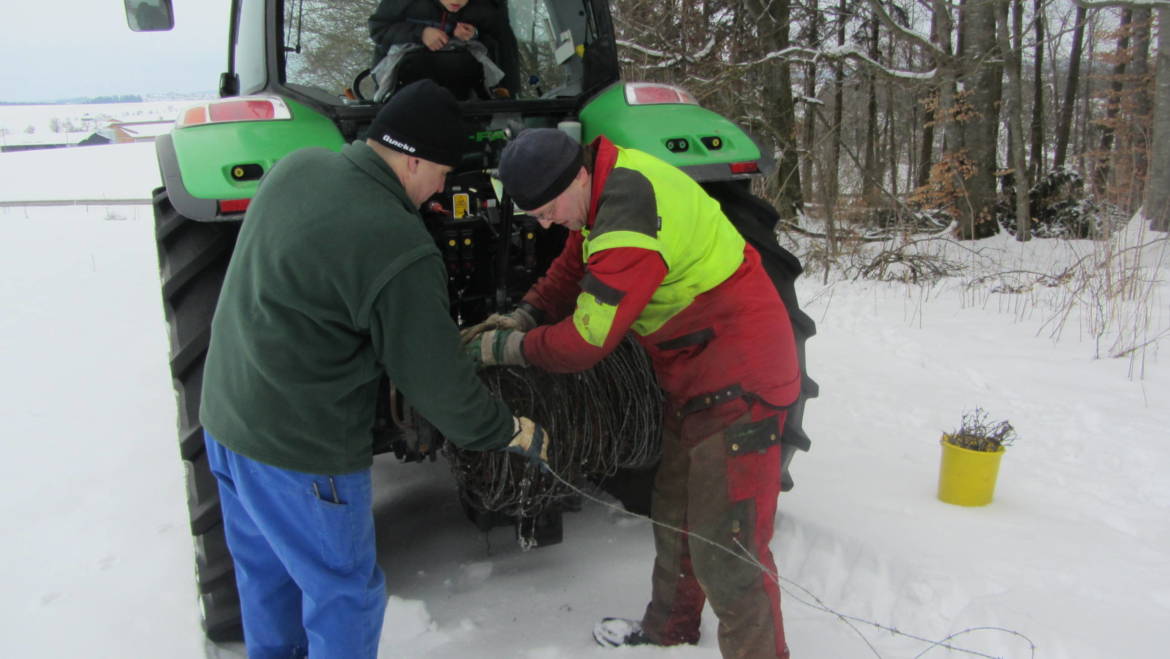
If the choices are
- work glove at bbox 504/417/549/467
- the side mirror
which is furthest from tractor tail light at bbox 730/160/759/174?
the side mirror

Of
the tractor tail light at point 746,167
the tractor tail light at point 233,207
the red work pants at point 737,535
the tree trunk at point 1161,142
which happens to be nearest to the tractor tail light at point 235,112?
the tractor tail light at point 233,207

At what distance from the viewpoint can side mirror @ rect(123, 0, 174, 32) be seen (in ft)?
9.30

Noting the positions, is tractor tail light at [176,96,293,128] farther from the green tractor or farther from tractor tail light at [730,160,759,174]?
tractor tail light at [730,160,759,174]

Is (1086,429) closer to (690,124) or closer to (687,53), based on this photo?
(690,124)

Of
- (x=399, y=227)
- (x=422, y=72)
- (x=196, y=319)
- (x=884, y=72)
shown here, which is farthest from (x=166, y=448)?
(x=884, y=72)

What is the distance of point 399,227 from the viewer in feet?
5.05

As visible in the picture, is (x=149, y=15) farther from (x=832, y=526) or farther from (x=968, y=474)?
(x=968, y=474)

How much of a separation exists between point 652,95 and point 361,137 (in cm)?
109

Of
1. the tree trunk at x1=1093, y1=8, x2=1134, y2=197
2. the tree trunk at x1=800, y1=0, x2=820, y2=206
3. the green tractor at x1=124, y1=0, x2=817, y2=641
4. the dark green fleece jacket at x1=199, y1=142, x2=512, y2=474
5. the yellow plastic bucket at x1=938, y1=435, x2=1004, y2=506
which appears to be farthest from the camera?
the tree trunk at x1=1093, y1=8, x2=1134, y2=197

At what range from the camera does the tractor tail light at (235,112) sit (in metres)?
2.30

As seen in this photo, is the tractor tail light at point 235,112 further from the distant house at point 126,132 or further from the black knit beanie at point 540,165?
the distant house at point 126,132

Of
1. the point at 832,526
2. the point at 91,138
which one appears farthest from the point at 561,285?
the point at 91,138

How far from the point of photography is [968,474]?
2787 mm

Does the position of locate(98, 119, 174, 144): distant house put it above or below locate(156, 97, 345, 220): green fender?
above
